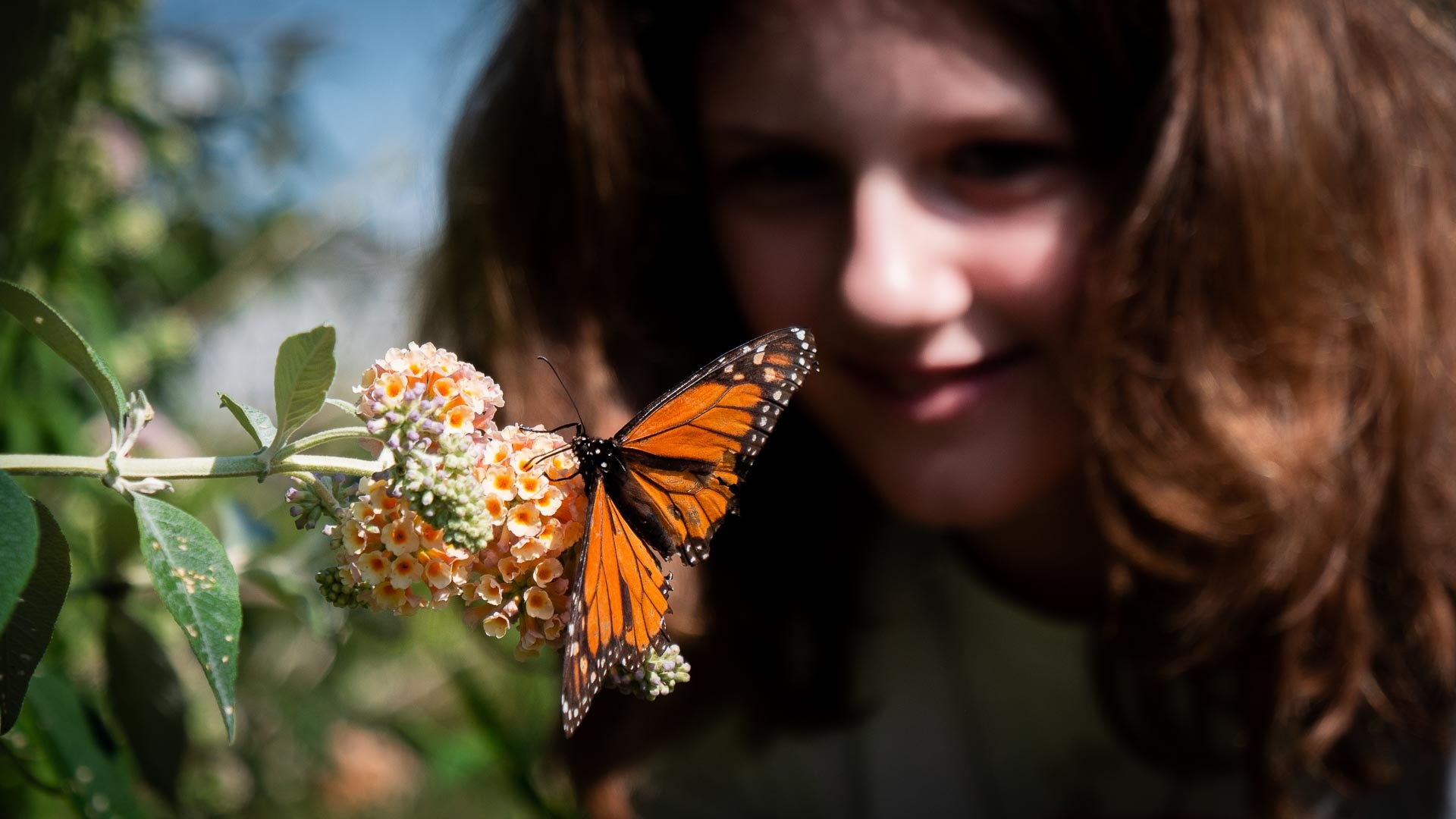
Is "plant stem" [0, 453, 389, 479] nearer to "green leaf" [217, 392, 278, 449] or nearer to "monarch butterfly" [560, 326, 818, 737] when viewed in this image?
"green leaf" [217, 392, 278, 449]

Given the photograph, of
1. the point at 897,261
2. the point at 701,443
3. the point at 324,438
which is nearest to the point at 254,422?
the point at 324,438

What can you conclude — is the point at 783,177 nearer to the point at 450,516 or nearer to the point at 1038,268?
the point at 1038,268

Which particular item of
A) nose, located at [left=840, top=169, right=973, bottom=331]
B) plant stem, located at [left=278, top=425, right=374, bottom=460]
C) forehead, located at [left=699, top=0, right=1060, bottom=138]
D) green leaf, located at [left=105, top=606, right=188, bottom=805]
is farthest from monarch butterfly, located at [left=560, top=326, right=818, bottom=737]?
forehead, located at [left=699, top=0, right=1060, bottom=138]

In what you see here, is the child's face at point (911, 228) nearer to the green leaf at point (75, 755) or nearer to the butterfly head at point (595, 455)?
the butterfly head at point (595, 455)

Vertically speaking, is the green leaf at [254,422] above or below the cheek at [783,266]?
above

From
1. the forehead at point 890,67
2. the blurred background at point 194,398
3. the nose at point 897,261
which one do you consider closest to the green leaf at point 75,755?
the blurred background at point 194,398

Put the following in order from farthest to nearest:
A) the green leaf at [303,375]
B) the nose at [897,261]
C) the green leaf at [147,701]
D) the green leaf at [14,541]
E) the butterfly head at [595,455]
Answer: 1. the nose at [897,261]
2. the green leaf at [147,701]
3. the butterfly head at [595,455]
4. the green leaf at [303,375]
5. the green leaf at [14,541]
